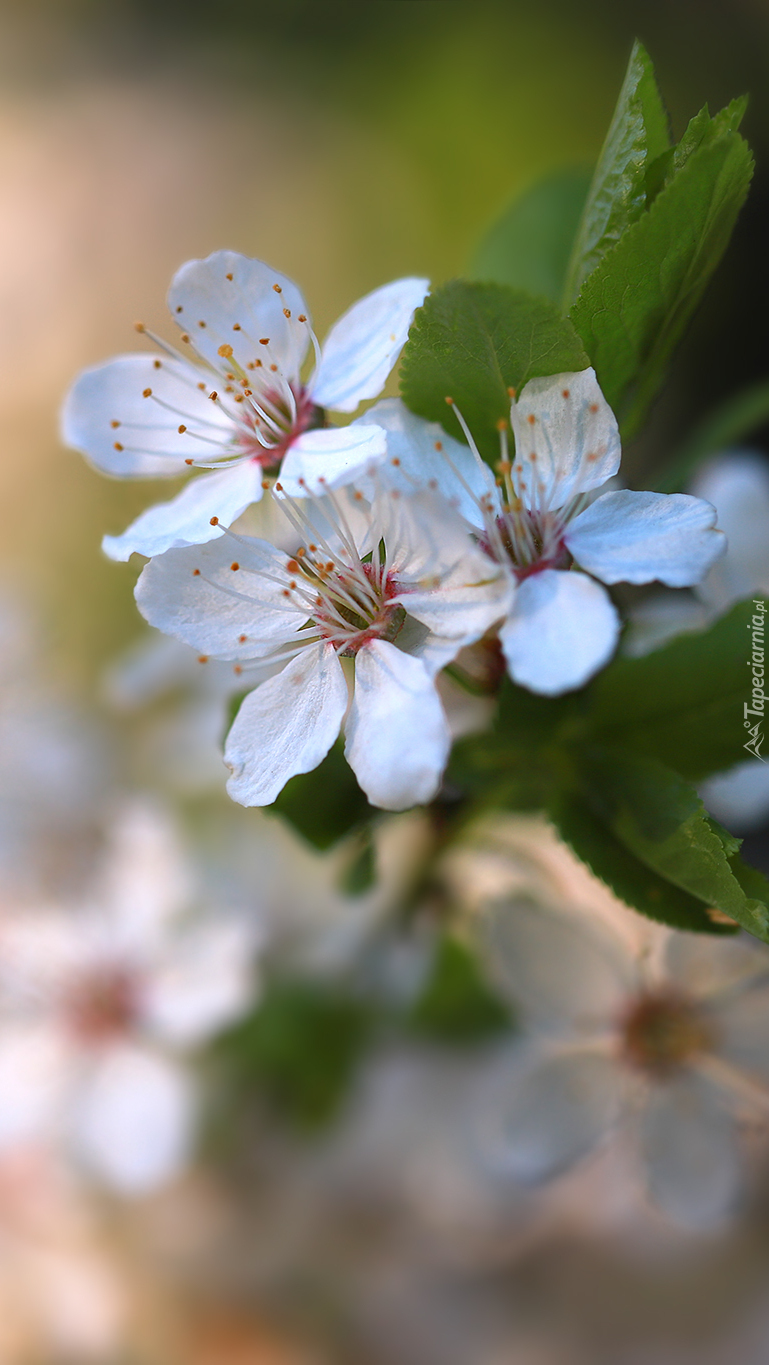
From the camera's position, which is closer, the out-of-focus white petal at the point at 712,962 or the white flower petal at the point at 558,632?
the white flower petal at the point at 558,632

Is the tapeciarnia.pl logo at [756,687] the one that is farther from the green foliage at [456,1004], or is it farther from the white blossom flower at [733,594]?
the green foliage at [456,1004]

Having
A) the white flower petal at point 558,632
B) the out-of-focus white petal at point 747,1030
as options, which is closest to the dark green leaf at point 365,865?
the white flower petal at point 558,632

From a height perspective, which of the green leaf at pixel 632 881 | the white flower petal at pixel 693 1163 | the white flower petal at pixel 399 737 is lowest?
the white flower petal at pixel 693 1163

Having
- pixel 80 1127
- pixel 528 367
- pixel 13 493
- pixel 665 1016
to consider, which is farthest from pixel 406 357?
pixel 13 493

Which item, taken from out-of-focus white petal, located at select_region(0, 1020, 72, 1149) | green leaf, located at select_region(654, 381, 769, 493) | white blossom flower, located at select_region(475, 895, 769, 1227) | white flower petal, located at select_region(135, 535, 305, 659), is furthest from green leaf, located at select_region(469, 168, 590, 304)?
out-of-focus white petal, located at select_region(0, 1020, 72, 1149)

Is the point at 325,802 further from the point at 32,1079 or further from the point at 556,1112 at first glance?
the point at 32,1079

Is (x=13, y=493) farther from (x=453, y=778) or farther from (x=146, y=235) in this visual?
(x=453, y=778)

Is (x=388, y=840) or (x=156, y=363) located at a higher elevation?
(x=156, y=363)
